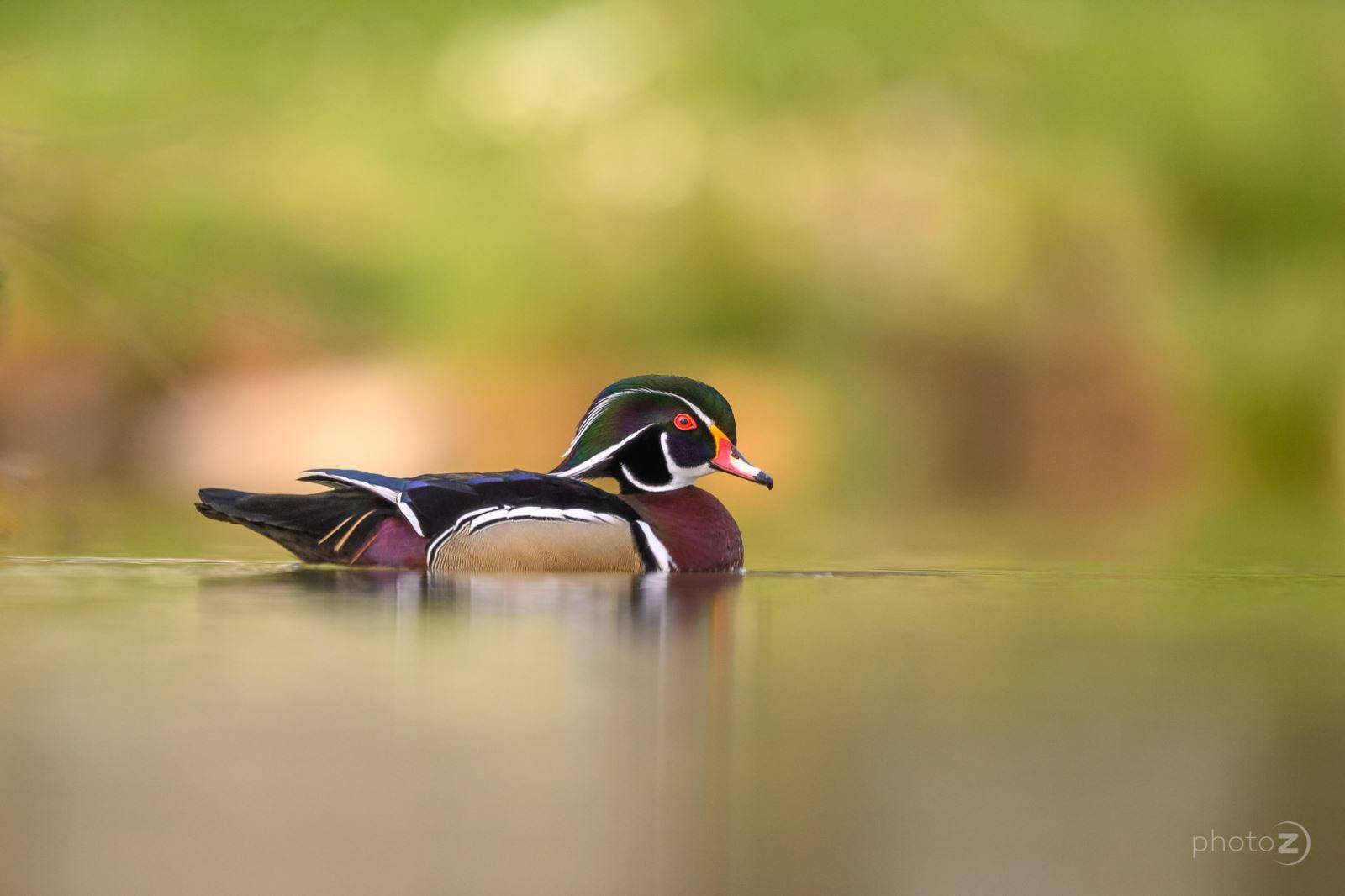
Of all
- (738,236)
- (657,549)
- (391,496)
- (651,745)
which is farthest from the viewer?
(738,236)

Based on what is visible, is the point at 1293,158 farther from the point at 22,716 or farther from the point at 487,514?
the point at 22,716

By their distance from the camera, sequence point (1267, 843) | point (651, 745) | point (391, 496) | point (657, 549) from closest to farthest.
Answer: point (1267, 843) → point (651, 745) → point (391, 496) → point (657, 549)

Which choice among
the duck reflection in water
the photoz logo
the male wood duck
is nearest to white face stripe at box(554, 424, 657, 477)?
the male wood duck

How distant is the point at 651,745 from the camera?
308 cm

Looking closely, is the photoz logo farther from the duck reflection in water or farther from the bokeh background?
the bokeh background

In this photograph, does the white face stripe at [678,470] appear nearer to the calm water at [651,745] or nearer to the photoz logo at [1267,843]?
the calm water at [651,745]

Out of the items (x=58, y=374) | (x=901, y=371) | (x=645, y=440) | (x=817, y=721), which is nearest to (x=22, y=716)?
(x=817, y=721)

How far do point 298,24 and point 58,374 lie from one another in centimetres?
399

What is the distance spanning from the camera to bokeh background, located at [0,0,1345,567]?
11.7 metres

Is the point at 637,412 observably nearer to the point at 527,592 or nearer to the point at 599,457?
the point at 599,457

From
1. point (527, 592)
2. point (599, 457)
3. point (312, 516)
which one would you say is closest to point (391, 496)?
point (312, 516)

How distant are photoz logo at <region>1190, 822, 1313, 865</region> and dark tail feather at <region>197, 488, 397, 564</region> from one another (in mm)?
3354

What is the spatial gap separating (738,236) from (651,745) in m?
10.1

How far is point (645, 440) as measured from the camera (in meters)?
5.88
